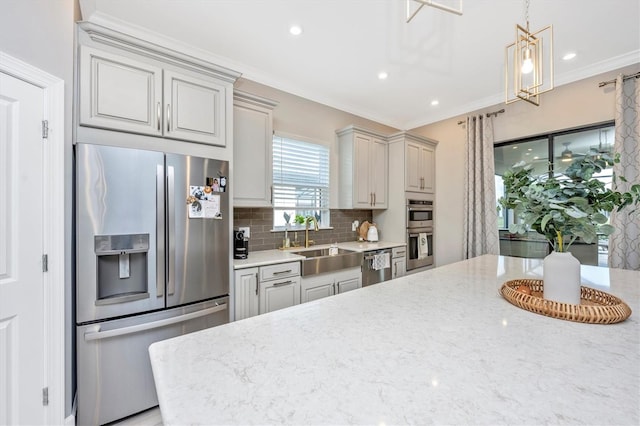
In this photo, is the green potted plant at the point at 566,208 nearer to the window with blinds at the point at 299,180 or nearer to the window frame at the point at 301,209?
the window frame at the point at 301,209

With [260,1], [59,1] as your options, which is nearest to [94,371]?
[59,1]

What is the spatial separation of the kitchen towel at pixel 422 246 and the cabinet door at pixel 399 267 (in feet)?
1.29

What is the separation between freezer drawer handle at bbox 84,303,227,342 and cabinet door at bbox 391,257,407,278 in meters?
2.23

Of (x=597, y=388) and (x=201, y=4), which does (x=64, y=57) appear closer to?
(x=201, y=4)

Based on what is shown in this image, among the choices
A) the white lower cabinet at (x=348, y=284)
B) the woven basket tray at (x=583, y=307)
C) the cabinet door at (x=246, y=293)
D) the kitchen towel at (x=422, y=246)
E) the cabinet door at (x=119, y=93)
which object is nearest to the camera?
the woven basket tray at (x=583, y=307)

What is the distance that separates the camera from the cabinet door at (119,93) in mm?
1722

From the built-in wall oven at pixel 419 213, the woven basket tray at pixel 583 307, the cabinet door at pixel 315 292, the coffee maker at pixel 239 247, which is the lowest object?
the cabinet door at pixel 315 292

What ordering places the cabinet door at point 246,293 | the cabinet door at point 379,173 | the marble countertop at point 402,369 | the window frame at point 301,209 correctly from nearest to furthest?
the marble countertop at point 402,369
the cabinet door at point 246,293
the window frame at point 301,209
the cabinet door at point 379,173

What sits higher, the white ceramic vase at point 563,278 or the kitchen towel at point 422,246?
the white ceramic vase at point 563,278

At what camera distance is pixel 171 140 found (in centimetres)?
204

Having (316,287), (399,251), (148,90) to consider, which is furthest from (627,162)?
(148,90)

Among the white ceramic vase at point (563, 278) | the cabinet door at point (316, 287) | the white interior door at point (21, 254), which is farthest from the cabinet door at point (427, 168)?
the white interior door at point (21, 254)

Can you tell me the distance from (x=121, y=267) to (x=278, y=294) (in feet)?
3.96

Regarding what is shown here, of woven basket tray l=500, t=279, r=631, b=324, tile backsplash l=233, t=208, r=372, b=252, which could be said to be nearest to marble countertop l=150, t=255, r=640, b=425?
woven basket tray l=500, t=279, r=631, b=324
